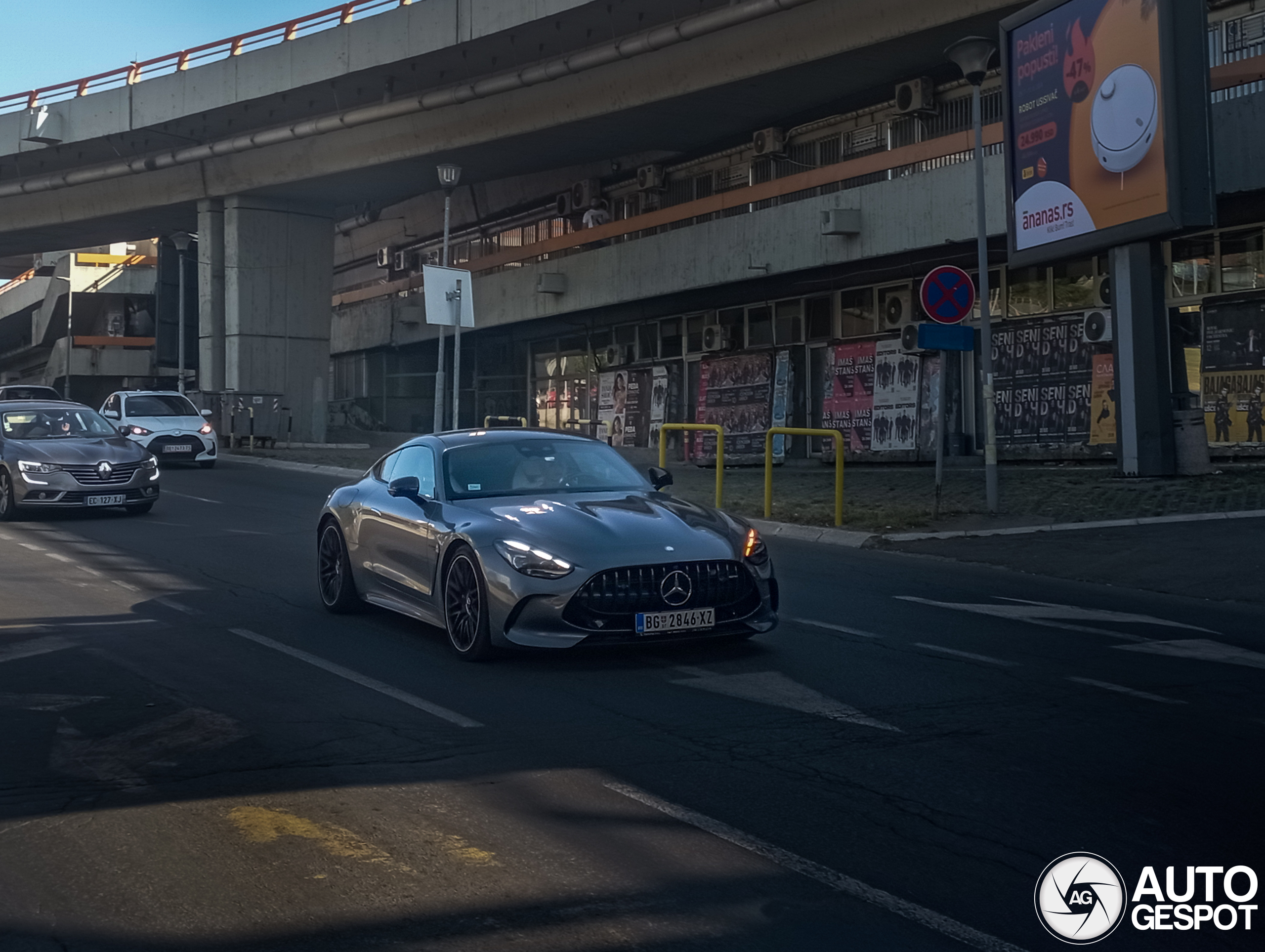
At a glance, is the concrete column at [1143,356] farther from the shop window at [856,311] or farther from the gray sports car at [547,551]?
the shop window at [856,311]

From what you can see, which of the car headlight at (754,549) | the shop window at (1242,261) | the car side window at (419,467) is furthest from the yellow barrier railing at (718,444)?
the shop window at (1242,261)

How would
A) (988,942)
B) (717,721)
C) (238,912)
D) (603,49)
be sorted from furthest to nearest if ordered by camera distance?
(603,49) → (717,721) → (238,912) → (988,942)

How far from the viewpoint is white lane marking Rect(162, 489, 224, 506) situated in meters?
21.4

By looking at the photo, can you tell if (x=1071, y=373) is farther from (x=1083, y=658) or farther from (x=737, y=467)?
(x=1083, y=658)

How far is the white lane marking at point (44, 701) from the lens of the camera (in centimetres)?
712

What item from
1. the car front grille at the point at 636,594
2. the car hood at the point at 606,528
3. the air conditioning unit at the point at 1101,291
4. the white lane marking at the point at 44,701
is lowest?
the white lane marking at the point at 44,701

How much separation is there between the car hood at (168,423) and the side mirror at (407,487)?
72.0 feet

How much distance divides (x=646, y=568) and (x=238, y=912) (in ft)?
13.4

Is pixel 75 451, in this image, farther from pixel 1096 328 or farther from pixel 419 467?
pixel 1096 328

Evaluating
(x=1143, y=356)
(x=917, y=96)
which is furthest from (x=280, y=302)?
(x=1143, y=356)

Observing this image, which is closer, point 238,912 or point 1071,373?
point 238,912

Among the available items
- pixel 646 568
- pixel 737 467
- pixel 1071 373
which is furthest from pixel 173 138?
pixel 646 568

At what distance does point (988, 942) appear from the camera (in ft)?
12.7

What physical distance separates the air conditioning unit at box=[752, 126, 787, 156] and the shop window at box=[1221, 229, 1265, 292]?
11846 millimetres
